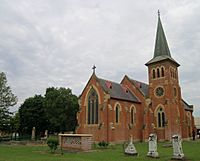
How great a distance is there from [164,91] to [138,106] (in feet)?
19.1

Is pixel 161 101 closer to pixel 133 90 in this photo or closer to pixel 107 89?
pixel 133 90

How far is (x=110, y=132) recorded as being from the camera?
1522 inches

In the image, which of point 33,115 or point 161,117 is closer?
point 161,117

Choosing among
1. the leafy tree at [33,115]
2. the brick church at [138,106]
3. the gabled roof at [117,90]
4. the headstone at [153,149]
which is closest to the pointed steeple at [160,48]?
the brick church at [138,106]

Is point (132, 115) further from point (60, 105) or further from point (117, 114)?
point (60, 105)

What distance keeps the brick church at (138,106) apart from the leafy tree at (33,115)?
15.8m

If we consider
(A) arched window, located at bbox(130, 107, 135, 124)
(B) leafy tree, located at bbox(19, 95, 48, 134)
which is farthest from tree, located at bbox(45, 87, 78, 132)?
(A) arched window, located at bbox(130, 107, 135, 124)

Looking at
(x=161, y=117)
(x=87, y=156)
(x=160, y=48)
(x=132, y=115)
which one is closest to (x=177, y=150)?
(x=87, y=156)

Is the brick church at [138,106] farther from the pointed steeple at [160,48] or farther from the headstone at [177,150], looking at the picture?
the headstone at [177,150]

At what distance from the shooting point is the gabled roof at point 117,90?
42031 millimetres

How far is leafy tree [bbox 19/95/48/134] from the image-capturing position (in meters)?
55.4

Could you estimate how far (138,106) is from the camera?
46312 mm

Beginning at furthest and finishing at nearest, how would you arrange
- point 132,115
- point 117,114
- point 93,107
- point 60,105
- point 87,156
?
point 60,105 → point 132,115 → point 93,107 → point 117,114 → point 87,156

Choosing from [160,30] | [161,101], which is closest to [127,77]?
[161,101]
